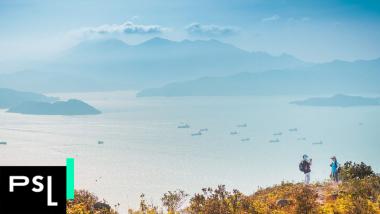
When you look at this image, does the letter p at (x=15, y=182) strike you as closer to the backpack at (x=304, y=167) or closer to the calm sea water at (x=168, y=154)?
the backpack at (x=304, y=167)

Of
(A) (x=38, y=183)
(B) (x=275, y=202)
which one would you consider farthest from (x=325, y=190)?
(A) (x=38, y=183)

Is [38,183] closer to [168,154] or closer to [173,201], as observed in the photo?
[173,201]

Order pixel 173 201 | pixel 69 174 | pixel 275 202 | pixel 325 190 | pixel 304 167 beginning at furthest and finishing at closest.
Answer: pixel 304 167, pixel 325 190, pixel 275 202, pixel 173 201, pixel 69 174

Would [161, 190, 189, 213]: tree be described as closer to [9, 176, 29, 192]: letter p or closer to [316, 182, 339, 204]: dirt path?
[316, 182, 339, 204]: dirt path

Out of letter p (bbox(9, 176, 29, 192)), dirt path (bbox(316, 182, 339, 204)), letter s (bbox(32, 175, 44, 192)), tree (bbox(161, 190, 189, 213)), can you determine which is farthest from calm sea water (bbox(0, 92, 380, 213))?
letter s (bbox(32, 175, 44, 192))

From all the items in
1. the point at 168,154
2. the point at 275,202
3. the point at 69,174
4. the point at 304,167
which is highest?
the point at 168,154

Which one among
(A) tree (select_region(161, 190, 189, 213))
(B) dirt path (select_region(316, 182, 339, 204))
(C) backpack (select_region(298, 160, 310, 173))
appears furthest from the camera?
(C) backpack (select_region(298, 160, 310, 173))

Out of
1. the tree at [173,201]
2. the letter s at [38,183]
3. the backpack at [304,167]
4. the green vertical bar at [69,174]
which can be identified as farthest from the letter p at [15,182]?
the backpack at [304,167]

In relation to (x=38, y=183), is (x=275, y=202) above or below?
below

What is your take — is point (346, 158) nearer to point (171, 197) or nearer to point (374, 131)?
point (374, 131)
